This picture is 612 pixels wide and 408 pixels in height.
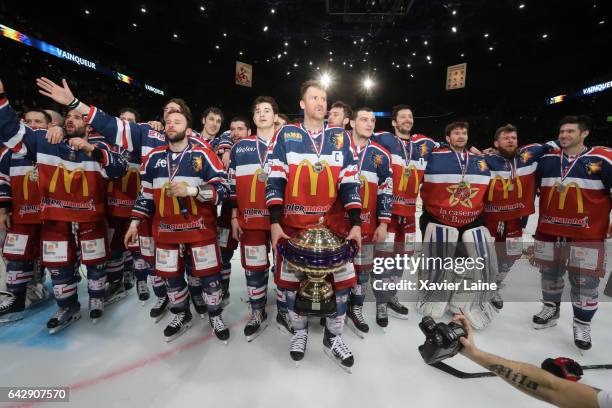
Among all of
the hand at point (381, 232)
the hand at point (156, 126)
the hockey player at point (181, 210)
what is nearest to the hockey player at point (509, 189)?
the hand at point (381, 232)

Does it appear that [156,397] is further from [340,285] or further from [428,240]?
[428,240]

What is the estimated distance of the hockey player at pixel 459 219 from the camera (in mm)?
3018

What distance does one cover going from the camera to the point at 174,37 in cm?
1299

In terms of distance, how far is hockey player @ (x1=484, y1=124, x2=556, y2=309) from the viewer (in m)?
3.20

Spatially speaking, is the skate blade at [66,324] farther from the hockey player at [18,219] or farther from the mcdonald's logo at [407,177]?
the mcdonald's logo at [407,177]

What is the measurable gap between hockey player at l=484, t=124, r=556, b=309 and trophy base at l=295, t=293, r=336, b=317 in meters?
2.59

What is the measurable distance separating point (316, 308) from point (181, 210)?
58.8 inches

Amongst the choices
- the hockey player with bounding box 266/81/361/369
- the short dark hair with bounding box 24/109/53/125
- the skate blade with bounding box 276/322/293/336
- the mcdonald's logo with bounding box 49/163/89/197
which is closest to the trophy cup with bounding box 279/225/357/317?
the hockey player with bounding box 266/81/361/369

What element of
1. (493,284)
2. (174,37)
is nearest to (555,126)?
(493,284)

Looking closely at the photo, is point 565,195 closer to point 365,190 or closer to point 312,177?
point 365,190

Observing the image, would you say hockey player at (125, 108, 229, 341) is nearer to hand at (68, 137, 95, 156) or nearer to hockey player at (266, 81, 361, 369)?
hand at (68, 137, 95, 156)

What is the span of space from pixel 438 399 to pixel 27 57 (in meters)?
13.1

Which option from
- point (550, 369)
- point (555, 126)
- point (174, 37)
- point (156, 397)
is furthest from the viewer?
point (555, 126)

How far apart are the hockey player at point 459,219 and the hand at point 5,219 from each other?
476cm
